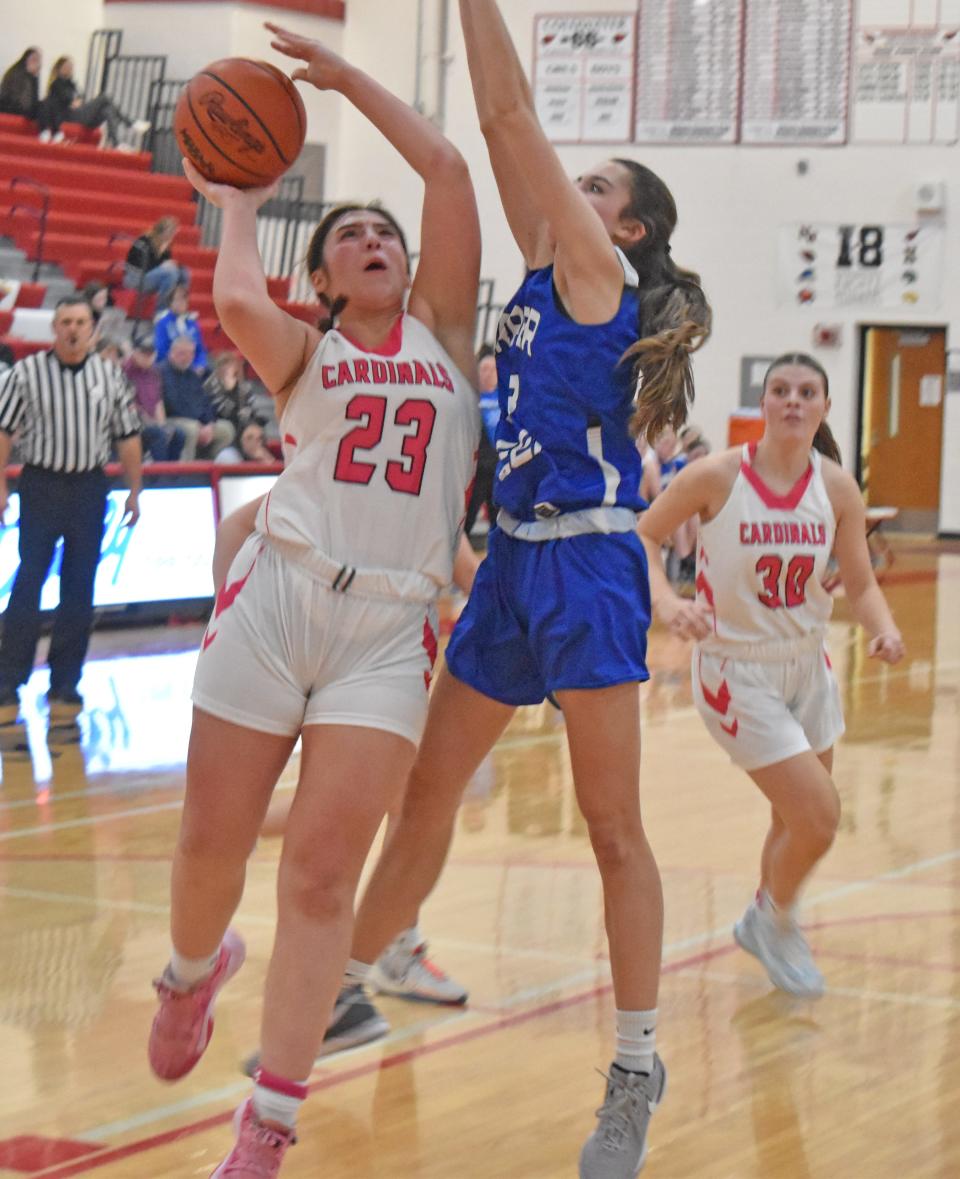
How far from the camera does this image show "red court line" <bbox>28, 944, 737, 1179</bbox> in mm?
3410

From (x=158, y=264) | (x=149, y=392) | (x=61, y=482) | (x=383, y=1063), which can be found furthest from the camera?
(x=158, y=264)

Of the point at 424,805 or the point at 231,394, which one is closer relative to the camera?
the point at 424,805

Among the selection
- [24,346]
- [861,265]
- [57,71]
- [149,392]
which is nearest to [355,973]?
[149,392]

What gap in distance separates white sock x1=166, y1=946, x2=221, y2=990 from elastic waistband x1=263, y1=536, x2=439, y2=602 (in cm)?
79

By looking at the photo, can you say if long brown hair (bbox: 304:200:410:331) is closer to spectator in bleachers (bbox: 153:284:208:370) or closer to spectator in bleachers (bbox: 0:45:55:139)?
spectator in bleachers (bbox: 153:284:208:370)

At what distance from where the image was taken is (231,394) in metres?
14.0

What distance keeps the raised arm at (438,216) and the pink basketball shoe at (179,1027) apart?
1.31 meters

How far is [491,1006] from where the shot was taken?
4500 millimetres

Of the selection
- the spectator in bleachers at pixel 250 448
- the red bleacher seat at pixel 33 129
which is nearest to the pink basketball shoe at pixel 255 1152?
the spectator in bleachers at pixel 250 448

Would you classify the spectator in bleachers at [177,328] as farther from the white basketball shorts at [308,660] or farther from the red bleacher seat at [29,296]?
the white basketball shorts at [308,660]

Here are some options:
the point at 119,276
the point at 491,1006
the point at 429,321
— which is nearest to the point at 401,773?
the point at 429,321

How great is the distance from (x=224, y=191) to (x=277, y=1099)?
1.65m

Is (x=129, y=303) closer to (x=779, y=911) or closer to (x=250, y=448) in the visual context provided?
(x=250, y=448)

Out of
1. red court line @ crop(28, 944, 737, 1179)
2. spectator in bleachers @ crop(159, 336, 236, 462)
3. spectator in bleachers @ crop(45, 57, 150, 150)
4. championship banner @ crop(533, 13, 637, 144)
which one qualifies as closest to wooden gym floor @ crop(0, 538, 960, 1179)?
red court line @ crop(28, 944, 737, 1179)
